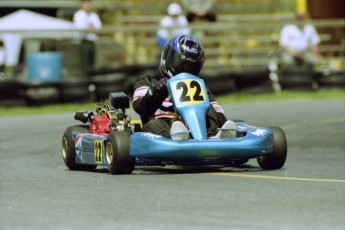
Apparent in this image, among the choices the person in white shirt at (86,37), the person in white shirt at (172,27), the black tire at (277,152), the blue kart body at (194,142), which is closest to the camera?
the blue kart body at (194,142)

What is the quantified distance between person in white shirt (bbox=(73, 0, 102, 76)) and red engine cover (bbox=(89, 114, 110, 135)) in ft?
30.6

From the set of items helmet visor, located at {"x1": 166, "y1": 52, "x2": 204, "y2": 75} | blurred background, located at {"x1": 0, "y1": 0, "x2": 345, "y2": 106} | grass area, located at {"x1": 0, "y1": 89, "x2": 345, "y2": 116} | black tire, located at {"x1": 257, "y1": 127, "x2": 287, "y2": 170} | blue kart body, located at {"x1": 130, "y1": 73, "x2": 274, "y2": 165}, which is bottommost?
grass area, located at {"x1": 0, "y1": 89, "x2": 345, "y2": 116}

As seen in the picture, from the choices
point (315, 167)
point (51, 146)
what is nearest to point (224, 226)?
point (315, 167)

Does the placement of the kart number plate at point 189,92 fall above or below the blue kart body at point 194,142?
above

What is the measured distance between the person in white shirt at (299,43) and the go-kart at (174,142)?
37.9ft

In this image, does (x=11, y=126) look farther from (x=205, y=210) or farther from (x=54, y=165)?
(x=205, y=210)

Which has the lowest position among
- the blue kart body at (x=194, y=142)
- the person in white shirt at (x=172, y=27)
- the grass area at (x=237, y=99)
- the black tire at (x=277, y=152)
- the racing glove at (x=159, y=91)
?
A: the grass area at (x=237, y=99)

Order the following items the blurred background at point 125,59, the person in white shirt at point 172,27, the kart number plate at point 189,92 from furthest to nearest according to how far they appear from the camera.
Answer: the person in white shirt at point 172,27 < the blurred background at point 125,59 < the kart number plate at point 189,92

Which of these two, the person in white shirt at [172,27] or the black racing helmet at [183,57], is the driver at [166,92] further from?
the person in white shirt at [172,27]

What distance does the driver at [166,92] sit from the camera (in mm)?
8418

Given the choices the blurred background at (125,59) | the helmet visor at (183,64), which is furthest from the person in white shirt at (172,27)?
the helmet visor at (183,64)

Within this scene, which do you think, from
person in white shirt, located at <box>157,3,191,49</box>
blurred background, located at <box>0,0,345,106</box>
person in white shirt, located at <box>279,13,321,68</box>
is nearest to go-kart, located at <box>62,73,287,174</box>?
blurred background, located at <box>0,0,345,106</box>

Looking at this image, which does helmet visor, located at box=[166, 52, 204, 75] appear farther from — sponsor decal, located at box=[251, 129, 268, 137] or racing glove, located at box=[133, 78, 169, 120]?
sponsor decal, located at box=[251, 129, 268, 137]

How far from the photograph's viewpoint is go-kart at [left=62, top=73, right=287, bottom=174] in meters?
7.85
